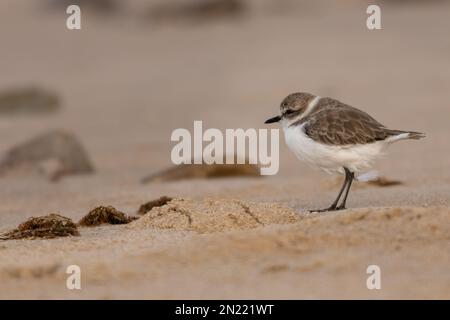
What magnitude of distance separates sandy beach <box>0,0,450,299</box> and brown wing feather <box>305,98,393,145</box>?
58 cm

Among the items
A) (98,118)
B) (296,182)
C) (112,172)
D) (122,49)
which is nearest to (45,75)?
(122,49)

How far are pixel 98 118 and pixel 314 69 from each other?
11.3 ft

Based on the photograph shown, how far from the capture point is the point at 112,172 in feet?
34.6

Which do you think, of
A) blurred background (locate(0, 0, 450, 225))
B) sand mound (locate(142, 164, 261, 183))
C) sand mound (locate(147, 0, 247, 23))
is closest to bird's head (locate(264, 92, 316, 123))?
blurred background (locate(0, 0, 450, 225))

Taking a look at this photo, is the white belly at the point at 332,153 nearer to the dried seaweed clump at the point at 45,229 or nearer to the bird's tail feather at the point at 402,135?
the bird's tail feather at the point at 402,135

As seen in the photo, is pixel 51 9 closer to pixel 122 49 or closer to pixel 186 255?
pixel 122 49

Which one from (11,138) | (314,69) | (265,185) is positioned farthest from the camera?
(314,69)

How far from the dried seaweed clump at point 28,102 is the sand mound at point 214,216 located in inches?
322

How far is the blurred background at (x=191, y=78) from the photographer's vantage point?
10023mm

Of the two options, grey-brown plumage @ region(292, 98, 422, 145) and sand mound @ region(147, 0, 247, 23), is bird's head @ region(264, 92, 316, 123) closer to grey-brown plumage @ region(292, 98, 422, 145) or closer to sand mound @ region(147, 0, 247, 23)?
grey-brown plumage @ region(292, 98, 422, 145)

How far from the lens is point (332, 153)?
6965 millimetres

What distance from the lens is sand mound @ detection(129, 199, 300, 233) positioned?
6.28 metres

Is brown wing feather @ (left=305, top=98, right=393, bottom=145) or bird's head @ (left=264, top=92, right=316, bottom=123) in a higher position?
bird's head @ (left=264, top=92, right=316, bottom=123)
